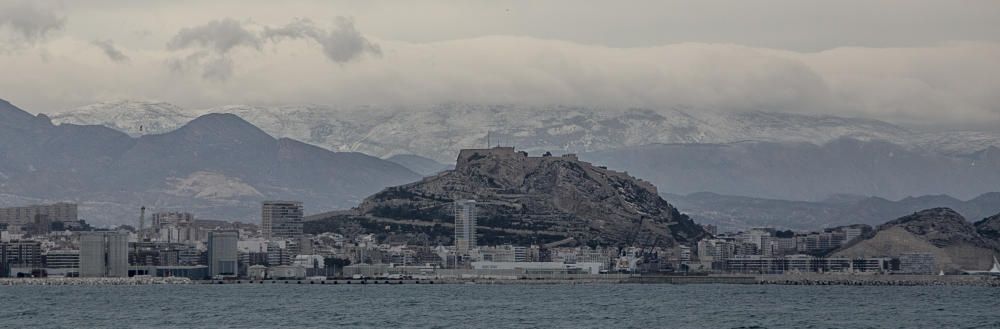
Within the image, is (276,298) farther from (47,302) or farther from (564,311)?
(564,311)

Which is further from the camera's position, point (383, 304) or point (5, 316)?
point (383, 304)

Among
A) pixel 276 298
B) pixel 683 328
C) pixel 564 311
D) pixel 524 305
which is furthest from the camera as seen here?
pixel 276 298

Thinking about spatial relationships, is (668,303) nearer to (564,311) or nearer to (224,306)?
(564,311)

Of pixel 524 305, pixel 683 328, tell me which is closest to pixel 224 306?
pixel 524 305

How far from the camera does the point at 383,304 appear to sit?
6860 inches

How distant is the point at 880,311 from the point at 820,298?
33.2m

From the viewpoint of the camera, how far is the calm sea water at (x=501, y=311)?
454 feet

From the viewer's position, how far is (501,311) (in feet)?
523

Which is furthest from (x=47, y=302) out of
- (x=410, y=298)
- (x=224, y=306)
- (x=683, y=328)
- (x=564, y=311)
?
(x=683, y=328)

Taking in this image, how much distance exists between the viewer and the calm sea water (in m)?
138

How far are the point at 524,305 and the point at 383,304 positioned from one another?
489 inches

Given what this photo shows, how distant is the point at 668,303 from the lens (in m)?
177

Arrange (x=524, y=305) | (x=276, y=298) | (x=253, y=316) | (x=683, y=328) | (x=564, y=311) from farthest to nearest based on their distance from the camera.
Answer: (x=276, y=298) < (x=524, y=305) < (x=564, y=311) < (x=253, y=316) < (x=683, y=328)

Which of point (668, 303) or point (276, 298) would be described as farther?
point (276, 298)
